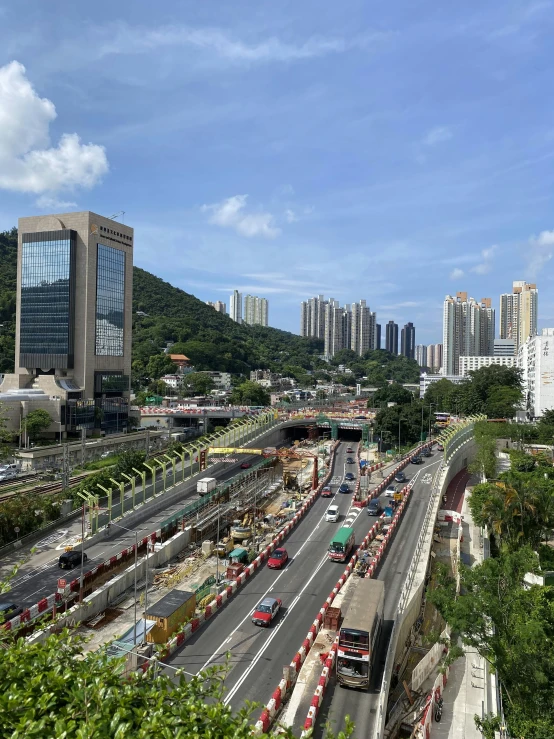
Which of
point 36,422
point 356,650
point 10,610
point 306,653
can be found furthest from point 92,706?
point 36,422

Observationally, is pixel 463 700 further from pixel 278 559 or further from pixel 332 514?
pixel 332 514

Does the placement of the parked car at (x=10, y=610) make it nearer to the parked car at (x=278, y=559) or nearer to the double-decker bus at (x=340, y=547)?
the parked car at (x=278, y=559)

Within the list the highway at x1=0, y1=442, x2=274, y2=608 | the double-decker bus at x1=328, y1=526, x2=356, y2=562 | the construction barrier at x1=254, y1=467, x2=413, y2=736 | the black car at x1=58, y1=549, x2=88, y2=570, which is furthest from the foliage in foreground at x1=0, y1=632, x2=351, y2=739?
the double-decker bus at x1=328, y1=526, x2=356, y2=562

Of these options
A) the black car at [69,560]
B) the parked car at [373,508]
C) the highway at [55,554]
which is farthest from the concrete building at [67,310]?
the parked car at [373,508]

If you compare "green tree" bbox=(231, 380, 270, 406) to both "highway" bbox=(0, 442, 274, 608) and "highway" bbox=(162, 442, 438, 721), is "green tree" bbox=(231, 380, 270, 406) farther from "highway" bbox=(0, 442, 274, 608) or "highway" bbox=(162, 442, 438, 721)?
"highway" bbox=(162, 442, 438, 721)

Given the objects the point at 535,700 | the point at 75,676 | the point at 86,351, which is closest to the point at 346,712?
the point at 535,700
